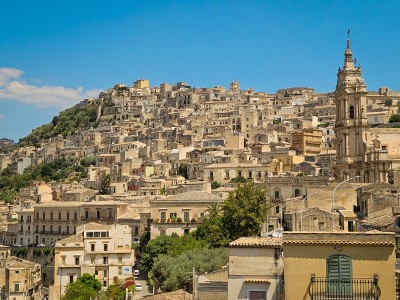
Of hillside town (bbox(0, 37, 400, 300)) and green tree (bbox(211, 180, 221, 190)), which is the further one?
green tree (bbox(211, 180, 221, 190))

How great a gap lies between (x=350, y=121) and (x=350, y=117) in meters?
0.46

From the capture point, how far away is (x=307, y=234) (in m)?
20.5

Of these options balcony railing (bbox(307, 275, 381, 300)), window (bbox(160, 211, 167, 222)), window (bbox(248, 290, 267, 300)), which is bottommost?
window (bbox(248, 290, 267, 300))

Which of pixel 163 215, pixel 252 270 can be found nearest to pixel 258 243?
pixel 252 270

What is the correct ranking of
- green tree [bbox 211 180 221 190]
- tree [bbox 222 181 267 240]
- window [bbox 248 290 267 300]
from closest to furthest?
window [bbox 248 290 267 300], tree [bbox 222 181 267 240], green tree [bbox 211 180 221 190]

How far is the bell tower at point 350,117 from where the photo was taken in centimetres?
6894

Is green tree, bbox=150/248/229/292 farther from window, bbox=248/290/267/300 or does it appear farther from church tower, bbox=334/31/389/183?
church tower, bbox=334/31/389/183

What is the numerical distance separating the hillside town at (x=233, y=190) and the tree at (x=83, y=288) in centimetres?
233

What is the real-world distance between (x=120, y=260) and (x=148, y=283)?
910 cm

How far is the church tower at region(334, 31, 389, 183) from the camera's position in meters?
68.6

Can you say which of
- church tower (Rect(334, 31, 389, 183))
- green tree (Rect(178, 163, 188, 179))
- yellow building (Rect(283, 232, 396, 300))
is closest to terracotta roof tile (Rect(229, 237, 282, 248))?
yellow building (Rect(283, 232, 396, 300))

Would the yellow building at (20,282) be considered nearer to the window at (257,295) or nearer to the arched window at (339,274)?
the window at (257,295)

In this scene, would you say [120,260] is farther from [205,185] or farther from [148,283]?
[205,185]

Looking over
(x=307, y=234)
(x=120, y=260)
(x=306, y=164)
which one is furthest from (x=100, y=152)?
→ (x=307, y=234)
